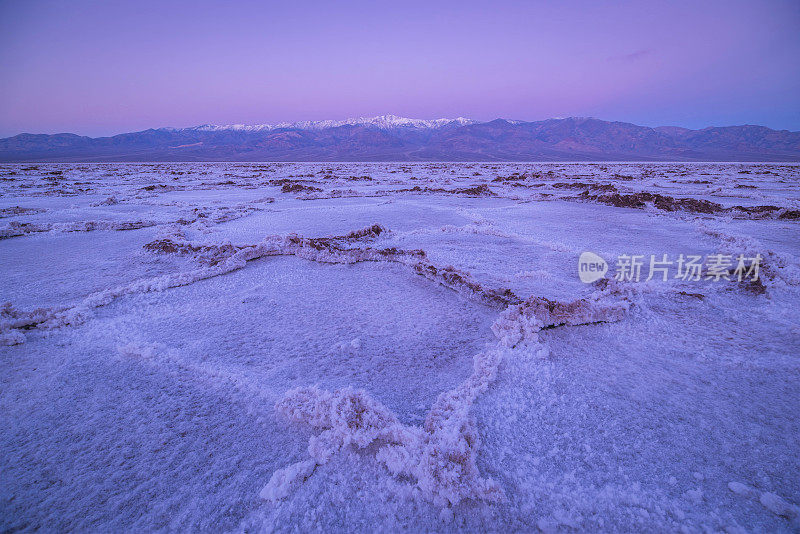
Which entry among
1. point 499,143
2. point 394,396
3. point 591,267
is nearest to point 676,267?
point 591,267

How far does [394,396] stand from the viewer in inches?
67.4

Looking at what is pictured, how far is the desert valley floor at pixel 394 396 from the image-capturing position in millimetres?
1183

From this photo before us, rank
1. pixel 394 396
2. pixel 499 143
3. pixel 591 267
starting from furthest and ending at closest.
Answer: pixel 499 143
pixel 591 267
pixel 394 396

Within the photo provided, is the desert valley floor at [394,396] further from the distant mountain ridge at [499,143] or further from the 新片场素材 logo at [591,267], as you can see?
the distant mountain ridge at [499,143]

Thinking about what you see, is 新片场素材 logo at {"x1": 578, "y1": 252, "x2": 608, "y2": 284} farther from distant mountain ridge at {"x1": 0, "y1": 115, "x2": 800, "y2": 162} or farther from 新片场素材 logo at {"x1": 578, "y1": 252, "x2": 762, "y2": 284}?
distant mountain ridge at {"x1": 0, "y1": 115, "x2": 800, "y2": 162}

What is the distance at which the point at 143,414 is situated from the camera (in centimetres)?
159

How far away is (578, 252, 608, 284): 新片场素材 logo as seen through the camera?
3290mm

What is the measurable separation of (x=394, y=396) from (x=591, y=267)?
109 inches

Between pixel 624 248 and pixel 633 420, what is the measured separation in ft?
11.4

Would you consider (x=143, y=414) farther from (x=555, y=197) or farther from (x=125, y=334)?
(x=555, y=197)

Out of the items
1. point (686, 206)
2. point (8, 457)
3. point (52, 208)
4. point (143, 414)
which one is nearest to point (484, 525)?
point (143, 414)

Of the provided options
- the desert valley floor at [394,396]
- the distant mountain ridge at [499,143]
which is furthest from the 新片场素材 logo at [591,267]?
the distant mountain ridge at [499,143]

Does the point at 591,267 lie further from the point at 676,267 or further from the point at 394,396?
the point at 394,396

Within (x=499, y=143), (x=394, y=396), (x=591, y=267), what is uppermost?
(x=499, y=143)
